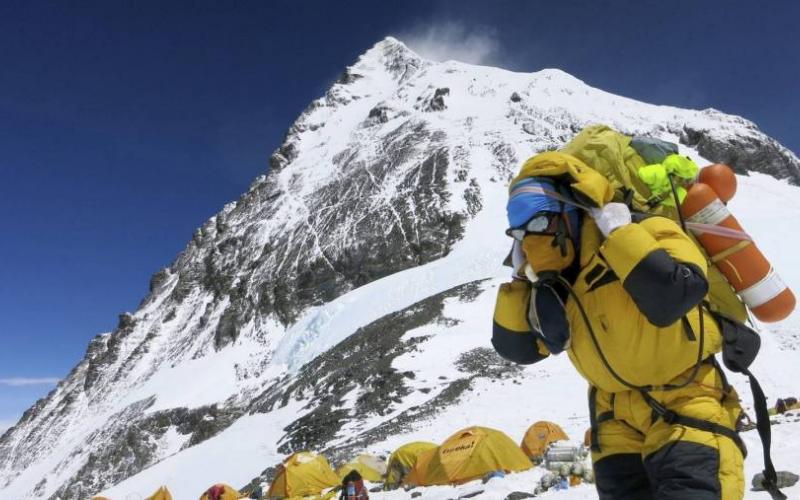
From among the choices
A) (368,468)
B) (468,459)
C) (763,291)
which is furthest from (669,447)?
(368,468)

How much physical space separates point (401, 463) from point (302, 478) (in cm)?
306

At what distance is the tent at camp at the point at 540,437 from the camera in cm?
1446

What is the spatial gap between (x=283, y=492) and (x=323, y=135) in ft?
260

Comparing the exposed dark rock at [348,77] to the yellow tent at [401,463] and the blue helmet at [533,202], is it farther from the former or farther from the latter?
the blue helmet at [533,202]

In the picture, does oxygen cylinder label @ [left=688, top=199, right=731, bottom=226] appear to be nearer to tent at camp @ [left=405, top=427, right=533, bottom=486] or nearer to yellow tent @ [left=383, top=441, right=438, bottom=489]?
tent at camp @ [left=405, top=427, right=533, bottom=486]

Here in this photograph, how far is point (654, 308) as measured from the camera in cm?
226

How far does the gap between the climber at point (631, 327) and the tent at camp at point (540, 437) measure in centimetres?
1260

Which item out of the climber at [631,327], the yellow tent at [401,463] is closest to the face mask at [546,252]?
the climber at [631,327]

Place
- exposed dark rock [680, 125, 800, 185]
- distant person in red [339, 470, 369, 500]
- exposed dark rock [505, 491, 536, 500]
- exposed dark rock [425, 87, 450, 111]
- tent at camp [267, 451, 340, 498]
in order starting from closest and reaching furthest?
exposed dark rock [505, 491, 536, 500] < distant person in red [339, 470, 369, 500] < tent at camp [267, 451, 340, 498] < exposed dark rock [680, 125, 800, 185] < exposed dark rock [425, 87, 450, 111]

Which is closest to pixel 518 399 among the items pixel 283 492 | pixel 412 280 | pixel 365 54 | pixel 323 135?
pixel 283 492

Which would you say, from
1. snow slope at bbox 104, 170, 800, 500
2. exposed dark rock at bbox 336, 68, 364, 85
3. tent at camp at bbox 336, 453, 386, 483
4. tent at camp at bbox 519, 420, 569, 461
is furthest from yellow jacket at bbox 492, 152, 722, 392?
exposed dark rock at bbox 336, 68, 364, 85

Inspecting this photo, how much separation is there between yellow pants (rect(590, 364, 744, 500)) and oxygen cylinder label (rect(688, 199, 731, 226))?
27.6 inches

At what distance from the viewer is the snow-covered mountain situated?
24.8m

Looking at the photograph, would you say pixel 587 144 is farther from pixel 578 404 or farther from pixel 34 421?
pixel 34 421
